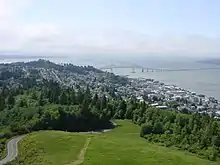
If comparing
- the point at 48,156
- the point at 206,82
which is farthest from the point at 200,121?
the point at 206,82

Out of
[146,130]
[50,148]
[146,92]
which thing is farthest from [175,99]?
[50,148]

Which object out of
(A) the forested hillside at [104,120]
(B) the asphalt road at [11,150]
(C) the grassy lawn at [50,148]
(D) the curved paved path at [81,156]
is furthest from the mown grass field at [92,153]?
(A) the forested hillside at [104,120]

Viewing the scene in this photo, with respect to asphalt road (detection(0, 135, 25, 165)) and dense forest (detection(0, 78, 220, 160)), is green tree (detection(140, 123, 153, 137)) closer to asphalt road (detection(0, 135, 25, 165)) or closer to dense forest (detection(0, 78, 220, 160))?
dense forest (detection(0, 78, 220, 160))

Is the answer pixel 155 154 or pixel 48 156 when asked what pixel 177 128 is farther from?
pixel 48 156

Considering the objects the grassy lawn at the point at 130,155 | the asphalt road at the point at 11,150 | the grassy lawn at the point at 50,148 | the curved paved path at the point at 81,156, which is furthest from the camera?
the asphalt road at the point at 11,150

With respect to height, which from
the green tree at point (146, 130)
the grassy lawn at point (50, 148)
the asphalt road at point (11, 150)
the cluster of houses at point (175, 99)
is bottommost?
the cluster of houses at point (175, 99)

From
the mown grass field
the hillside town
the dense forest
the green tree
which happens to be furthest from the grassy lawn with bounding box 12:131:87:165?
the hillside town

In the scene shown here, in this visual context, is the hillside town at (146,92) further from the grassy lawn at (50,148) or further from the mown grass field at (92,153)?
the grassy lawn at (50,148)
